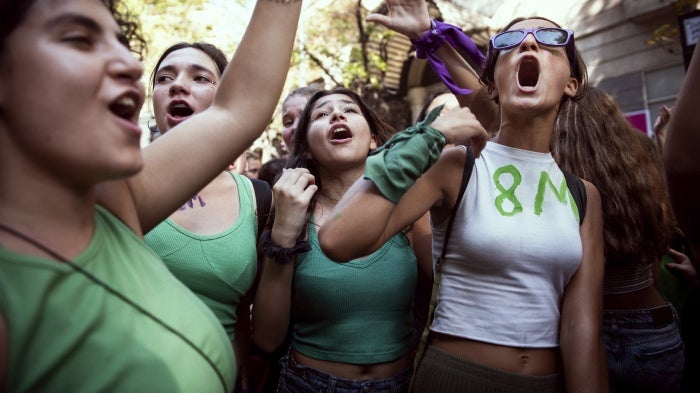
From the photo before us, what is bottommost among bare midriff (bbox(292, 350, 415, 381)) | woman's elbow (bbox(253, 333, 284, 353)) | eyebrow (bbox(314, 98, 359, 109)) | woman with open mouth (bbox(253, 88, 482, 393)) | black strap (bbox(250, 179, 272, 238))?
woman's elbow (bbox(253, 333, 284, 353))

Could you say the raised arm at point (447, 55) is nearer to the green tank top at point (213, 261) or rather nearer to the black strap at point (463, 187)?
the black strap at point (463, 187)

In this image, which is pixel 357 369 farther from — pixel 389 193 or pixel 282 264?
pixel 389 193

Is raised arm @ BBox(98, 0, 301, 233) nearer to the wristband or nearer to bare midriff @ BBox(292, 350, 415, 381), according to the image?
the wristband

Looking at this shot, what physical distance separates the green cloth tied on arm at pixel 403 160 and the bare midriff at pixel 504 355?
65 centimetres

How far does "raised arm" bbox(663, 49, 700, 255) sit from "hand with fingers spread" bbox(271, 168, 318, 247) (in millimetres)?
1319

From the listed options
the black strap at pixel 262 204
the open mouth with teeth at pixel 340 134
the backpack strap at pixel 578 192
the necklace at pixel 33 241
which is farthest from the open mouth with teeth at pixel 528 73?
the necklace at pixel 33 241

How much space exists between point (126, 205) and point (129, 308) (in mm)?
324

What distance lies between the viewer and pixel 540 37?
2148mm

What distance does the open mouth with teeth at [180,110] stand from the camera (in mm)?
2445

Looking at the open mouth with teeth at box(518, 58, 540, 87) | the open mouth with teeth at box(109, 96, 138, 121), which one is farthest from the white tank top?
the open mouth with teeth at box(109, 96, 138, 121)

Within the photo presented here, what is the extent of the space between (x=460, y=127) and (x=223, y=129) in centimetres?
80

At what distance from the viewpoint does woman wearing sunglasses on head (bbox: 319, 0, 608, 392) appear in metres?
1.82

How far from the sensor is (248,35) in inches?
56.5

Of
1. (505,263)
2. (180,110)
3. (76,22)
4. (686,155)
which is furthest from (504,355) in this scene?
(180,110)
